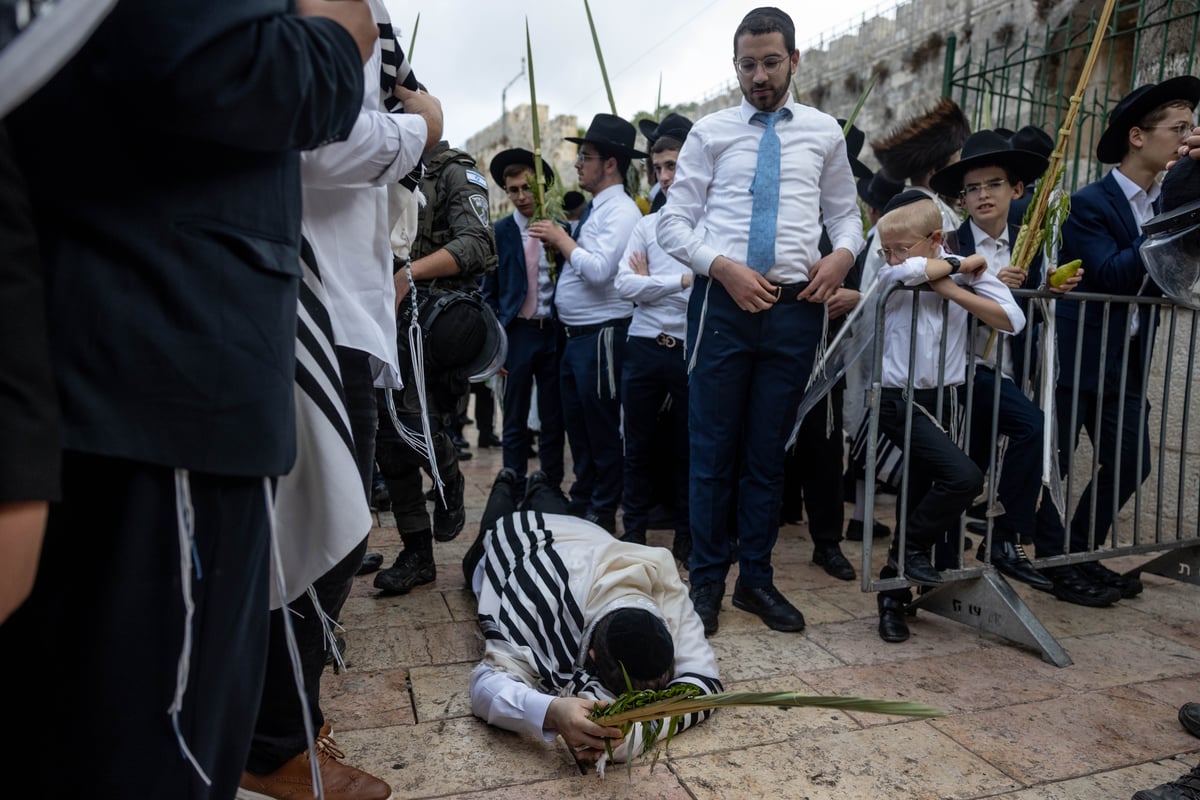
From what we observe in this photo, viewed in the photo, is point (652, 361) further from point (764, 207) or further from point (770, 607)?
point (770, 607)

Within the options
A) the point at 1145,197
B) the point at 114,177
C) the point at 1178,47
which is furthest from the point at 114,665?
the point at 1178,47

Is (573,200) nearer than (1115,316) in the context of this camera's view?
No

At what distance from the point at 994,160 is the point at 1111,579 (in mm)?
1942

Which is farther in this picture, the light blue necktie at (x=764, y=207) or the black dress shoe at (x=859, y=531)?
the black dress shoe at (x=859, y=531)

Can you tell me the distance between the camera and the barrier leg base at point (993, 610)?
3125mm

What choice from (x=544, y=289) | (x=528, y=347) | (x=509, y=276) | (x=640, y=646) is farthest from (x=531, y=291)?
(x=640, y=646)

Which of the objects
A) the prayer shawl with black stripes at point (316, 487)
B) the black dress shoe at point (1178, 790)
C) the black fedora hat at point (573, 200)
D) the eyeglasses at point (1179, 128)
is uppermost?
the black fedora hat at point (573, 200)

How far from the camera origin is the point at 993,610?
3.28m

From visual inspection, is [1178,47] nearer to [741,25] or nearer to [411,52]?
[741,25]

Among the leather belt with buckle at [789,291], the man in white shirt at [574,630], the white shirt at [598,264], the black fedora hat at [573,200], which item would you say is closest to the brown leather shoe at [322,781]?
the man in white shirt at [574,630]

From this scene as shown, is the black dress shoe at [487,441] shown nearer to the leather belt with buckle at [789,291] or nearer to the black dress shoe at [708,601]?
the black dress shoe at [708,601]

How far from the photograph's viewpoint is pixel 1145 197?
13.1ft

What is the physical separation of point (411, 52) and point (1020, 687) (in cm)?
289

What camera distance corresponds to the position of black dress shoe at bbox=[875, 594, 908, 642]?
10.8 ft
